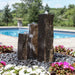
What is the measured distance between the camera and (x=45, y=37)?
4129 millimetres

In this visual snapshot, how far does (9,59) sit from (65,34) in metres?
13.2

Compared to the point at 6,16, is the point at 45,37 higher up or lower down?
lower down

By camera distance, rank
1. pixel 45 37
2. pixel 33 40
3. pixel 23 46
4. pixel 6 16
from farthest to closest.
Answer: pixel 6 16, pixel 33 40, pixel 23 46, pixel 45 37

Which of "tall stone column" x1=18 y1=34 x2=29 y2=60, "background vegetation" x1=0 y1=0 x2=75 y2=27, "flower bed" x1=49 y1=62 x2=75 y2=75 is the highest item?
"background vegetation" x1=0 y1=0 x2=75 y2=27

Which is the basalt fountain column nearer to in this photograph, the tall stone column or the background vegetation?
the tall stone column

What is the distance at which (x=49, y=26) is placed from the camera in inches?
162

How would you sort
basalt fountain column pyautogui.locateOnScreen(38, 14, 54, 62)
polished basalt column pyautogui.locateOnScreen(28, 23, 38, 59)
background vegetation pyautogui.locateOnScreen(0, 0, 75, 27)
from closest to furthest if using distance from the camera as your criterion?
1. basalt fountain column pyautogui.locateOnScreen(38, 14, 54, 62)
2. polished basalt column pyautogui.locateOnScreen(28, 23, 38, 59)
3. background vegetation pyautogui.locateOnScreen(0, 0, 75, 27)

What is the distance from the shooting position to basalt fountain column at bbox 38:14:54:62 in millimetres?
4098

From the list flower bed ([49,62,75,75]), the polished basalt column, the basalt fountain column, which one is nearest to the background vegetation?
the polished basalt column

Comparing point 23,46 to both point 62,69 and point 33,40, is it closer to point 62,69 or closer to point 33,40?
point 33,40

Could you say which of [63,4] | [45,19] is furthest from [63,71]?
[63,4]

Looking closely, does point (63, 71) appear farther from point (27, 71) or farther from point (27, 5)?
point (27, 5)

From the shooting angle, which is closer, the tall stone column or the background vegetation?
the tall stone column

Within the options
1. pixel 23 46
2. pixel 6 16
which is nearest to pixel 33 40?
pixel 23 46
